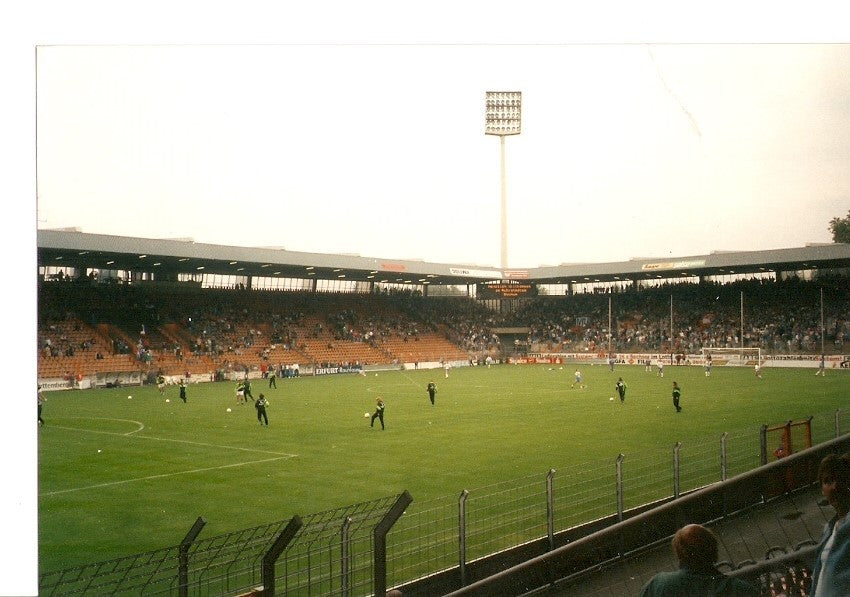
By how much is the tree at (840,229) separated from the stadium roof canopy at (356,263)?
50.9 inches

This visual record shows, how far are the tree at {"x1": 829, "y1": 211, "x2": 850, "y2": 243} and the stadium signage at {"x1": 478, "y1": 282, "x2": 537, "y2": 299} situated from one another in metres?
8.65

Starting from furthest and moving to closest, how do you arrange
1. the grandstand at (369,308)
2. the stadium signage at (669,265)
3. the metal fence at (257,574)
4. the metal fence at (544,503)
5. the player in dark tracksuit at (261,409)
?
the stadium signage at (669,265)
the player in dark tracksuit at (261,409)
the grandstand at (369,308)
the metal fence at (544,503)
the metal fence at (257,574)

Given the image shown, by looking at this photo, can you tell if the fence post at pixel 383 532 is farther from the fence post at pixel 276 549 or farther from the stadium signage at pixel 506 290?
the stadium signage at pixel 506 290

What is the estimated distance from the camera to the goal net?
24361 millimetres

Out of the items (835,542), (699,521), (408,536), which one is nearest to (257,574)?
(408,536)

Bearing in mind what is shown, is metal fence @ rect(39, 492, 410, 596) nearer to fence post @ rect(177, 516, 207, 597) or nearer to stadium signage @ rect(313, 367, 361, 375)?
fence post @ rect(177, 516, 207, 597)

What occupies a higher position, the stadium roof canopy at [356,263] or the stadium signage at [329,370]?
the stadium roof canopy at [356,263]

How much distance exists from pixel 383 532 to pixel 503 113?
25.3ft

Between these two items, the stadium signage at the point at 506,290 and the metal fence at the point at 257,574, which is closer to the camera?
the metal fence at the point at 257,574

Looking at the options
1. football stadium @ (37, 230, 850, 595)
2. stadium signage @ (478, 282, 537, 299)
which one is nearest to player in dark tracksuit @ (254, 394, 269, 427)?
football stadium @ (37, 230, 850, 595)

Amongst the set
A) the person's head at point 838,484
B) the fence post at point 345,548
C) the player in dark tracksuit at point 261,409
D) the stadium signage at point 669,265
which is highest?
the stadium signage at point 669,265

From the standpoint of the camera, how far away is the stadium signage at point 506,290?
19898 mm

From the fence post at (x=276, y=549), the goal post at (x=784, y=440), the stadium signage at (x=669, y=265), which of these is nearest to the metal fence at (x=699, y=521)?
the fence post at (x=276, y=549)

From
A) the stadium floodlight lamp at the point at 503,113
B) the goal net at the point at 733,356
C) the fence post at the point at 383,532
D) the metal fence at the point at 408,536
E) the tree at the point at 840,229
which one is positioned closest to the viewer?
the fence post at the point at 383,532
